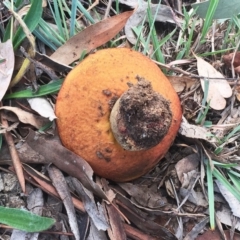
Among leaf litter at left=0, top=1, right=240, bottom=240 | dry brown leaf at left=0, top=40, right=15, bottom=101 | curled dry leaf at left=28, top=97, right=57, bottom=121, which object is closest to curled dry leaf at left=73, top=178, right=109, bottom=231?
leaf litter at left=0, top=1, right=240, bottom=240

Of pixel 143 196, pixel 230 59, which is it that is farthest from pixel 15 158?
pixel 230 59

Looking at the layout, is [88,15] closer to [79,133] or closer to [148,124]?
[79,133]

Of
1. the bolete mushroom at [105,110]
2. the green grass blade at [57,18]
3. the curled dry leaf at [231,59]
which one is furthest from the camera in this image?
the curled dry leaf at [231,59]

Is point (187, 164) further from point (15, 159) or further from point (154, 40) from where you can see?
point (15, 159)

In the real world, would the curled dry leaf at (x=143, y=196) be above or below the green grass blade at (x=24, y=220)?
below

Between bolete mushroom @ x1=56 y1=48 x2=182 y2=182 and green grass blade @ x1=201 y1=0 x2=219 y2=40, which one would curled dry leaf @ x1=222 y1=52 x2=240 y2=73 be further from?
bolete mushroom @ x1=56 y1=48 x2=182 y2=182

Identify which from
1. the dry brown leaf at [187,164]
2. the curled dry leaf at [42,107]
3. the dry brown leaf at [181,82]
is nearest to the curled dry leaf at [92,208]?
the curled dry leaf at [42,107]

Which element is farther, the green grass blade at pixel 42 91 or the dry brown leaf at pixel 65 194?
the green grass blade at pixel 42 91

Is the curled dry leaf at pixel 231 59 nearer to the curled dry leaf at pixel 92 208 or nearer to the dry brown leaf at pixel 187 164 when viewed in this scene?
the dry brown leaf at pixel 187 164
